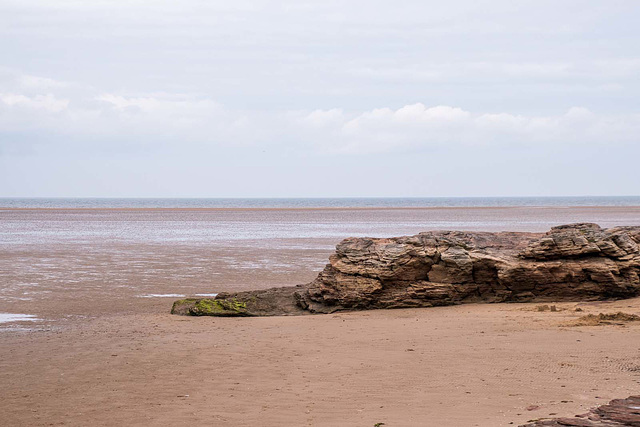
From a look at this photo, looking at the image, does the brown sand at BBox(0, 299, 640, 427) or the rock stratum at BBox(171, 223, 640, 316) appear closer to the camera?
the brown sand at BBox(0, 299, 640, 427)

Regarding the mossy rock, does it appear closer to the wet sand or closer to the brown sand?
the wet sand

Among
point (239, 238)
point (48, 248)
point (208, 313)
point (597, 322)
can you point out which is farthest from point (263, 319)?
point (239, 238)

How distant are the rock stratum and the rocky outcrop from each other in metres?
7.68

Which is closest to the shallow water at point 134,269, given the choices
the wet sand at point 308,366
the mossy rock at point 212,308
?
the wet sand at point 308,366

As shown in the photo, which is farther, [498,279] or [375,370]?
[498,279]

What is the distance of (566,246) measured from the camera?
14.0 metres

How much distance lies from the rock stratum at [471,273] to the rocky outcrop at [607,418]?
7.68 meters

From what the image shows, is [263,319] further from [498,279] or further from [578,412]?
[578,412]

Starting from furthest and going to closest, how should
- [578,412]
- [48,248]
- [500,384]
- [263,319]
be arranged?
[48,248]
[263,319]
[500,384]
[578,412]

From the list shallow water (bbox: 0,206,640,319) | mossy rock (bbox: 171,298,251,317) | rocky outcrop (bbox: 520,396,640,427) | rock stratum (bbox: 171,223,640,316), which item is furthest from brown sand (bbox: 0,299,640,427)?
shallow water (bbox: 0,206,640,319)

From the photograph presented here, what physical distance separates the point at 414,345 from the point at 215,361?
3075 mm

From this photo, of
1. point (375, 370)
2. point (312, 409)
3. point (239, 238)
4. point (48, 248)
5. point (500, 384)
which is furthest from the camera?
point (239, 238)

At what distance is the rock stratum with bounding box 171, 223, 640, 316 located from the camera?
14.0 metres

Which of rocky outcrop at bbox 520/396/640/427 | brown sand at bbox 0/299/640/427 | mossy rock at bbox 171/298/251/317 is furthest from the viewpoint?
mossy rock at bbox 171/298/251/317
